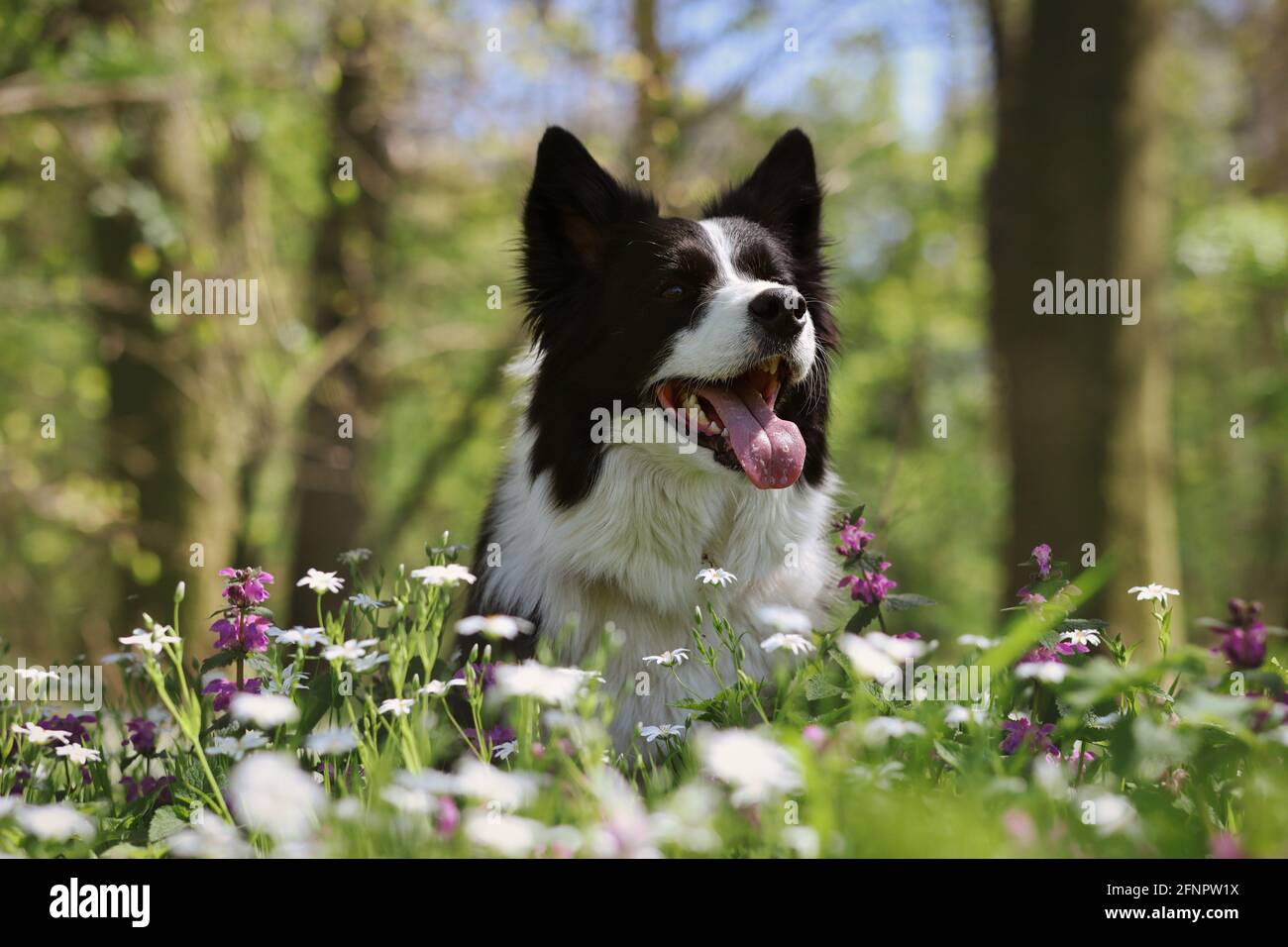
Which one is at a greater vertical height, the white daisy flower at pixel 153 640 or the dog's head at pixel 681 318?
the dog's head at pixel 681 318

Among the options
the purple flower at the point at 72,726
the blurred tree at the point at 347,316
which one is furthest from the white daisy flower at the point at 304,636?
the blurred tree at the point at 347,316

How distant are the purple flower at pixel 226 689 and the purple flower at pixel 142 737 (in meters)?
0.22

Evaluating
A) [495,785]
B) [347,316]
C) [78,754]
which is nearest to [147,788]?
[78,754]

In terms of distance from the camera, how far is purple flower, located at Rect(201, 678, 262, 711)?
330 centimetres

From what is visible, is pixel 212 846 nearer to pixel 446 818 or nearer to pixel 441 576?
pixel 446 818

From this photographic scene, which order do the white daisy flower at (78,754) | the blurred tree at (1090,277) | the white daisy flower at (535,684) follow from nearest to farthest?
the white daisy flower at (535,684) < the white daisy flower at (78,754) < the blurred tree at (1090,277)

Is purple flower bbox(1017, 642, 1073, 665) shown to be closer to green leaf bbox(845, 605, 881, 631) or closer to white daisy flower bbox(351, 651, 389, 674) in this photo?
green leaf bbox(845, 605, 881, 631)

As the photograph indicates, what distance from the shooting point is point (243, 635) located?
3.29 m

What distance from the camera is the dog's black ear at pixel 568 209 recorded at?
4355mm

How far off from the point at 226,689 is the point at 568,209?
2170 millimetres

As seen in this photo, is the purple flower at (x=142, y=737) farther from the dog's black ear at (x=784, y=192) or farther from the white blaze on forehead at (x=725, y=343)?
the dog's black ear at (x=784, y=192)
